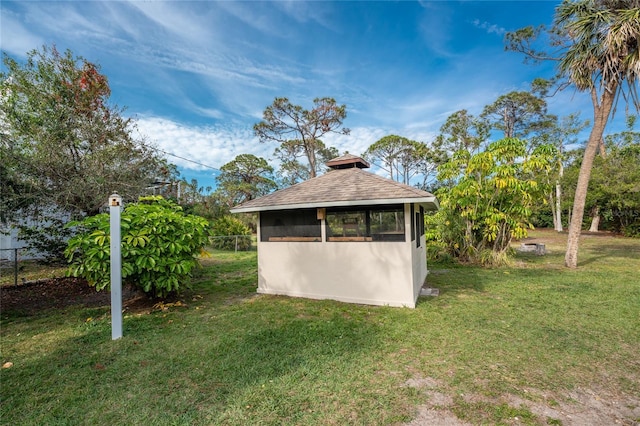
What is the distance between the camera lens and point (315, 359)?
10.7 ft

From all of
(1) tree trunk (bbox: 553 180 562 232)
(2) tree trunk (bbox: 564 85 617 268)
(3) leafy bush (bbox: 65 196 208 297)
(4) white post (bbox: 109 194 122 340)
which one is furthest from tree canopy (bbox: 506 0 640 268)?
(1) tree trunk (bbox: 553 180 562 232)

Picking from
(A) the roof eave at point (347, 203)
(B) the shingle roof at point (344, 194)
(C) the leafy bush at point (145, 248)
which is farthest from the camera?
(B) the shingle roof at point (344, 194)

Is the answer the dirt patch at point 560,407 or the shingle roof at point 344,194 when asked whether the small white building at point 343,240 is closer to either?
the shingle roof at point 344,194

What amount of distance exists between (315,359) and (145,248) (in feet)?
11.5

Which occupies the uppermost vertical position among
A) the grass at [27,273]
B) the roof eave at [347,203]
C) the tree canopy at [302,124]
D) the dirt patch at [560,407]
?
the tree canopy at [302,124]

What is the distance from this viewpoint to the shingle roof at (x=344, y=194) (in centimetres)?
525

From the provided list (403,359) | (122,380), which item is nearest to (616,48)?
(403,359)

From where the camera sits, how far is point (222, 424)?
220 centimetres

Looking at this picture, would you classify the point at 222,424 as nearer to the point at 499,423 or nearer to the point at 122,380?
the point at 122,380

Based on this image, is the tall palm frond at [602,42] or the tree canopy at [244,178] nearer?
the tall palm frond at [602,42]

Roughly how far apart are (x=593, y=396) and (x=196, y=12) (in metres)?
10.3

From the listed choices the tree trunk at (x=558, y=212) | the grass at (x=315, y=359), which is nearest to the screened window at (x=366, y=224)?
the grass at (x=315, y=359)

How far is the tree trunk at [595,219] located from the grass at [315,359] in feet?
64.0

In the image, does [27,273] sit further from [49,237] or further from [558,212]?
[558,212]
